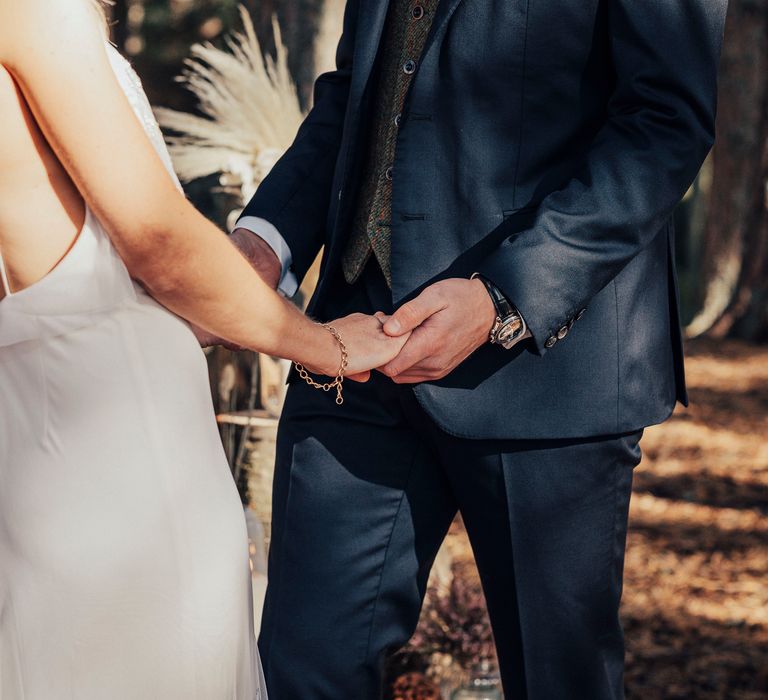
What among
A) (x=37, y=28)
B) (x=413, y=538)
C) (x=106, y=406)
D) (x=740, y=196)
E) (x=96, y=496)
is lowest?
(x=740, y=196)

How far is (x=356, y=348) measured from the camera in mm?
1942

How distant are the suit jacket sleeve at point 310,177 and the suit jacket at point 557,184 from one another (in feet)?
0.88

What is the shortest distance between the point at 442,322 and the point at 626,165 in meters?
0.42

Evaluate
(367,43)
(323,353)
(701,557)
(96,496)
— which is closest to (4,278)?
(96,496)

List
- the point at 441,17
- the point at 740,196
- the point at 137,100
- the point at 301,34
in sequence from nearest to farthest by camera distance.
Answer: the point at 137,100 → the point at 441,17 → the point at 301,34 → the point at 740,196

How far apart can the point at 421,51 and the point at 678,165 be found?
527mm

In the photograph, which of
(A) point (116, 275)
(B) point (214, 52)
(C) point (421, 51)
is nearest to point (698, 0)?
(C) point (421, 51)

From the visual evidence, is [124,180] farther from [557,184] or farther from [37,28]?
[557,184]

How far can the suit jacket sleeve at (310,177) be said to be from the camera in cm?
238

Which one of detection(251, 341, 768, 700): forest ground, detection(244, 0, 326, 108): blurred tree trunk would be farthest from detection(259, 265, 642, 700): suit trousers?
detection(244, 0, 326, 108): blurred tree trunk

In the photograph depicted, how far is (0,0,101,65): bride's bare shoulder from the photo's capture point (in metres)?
1.37

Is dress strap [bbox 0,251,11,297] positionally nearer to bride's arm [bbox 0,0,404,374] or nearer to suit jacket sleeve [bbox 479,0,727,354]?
bride's arm [bbox 0,0,404,374]

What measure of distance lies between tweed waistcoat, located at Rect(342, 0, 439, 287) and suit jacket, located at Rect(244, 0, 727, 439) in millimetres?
51

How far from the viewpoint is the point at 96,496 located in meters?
1.58
